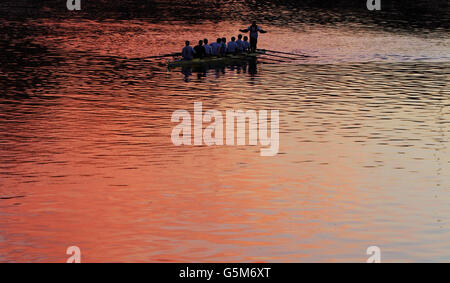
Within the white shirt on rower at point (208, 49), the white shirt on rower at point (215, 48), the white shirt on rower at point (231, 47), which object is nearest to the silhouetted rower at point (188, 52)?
the white shirt on rower at point (208, 49)

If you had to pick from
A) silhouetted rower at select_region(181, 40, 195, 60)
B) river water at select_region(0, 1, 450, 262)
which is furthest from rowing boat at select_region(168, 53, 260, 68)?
river water at select_region(0, 1, 450, 262)

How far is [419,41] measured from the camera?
6925 cm

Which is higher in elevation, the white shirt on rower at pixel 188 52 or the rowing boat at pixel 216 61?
the white shirt on rower at pixel 188 52

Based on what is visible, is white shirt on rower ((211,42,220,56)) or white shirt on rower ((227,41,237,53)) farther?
white shirt on rower ((227,41,237,53))

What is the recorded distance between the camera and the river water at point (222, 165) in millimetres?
19375

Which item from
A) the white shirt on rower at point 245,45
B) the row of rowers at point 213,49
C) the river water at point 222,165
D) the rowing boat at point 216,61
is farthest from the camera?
the white shirt on rower at point 245,45

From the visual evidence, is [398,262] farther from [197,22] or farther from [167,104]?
[197,22]

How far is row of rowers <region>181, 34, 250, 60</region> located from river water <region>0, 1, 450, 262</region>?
1.04 meters

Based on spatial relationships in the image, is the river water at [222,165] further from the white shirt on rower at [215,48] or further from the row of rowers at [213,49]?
the white shirt on rower at [215,48]

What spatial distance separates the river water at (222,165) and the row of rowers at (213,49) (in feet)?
3.40

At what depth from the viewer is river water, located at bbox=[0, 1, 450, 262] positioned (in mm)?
19375

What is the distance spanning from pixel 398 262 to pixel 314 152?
1016 centimetres

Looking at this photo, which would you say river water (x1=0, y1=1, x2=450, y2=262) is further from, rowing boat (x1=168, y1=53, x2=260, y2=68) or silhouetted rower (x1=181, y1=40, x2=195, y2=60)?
silhouetted rower (x1=181, y1=40, x2=195, y2=60)

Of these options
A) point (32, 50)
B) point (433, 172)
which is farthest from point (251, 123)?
point (32, 50)
